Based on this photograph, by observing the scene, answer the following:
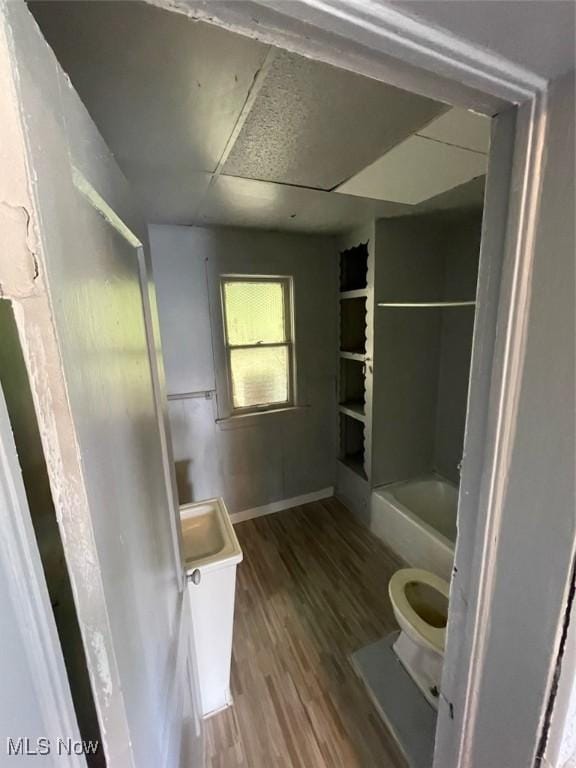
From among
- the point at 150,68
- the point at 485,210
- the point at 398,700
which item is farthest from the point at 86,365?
the point at 398,700

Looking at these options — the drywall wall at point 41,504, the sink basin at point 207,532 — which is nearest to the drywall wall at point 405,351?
the sink basin at point 207,532

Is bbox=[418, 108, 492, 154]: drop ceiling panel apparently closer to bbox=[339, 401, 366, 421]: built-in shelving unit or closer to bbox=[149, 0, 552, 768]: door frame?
bbox=[149, 0, 552, 768]: door frame

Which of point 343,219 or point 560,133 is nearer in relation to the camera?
point 560,133

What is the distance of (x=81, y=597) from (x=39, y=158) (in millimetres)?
440

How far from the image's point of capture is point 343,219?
6.75ft

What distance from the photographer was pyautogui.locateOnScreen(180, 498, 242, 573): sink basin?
4.17 feet

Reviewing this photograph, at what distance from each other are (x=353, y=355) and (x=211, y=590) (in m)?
1.87

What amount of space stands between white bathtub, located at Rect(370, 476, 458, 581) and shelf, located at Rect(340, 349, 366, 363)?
1.03m

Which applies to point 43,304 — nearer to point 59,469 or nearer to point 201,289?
point 59,469

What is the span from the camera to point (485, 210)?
0.52 meters

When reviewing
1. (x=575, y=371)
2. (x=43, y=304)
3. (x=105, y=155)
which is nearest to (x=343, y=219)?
(x=105, y=155)

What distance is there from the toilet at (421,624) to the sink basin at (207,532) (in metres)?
0.86

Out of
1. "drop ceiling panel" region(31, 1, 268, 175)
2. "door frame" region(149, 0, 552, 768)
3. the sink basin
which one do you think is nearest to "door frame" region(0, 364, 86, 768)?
"door frame" region(149, 0, 552, 768)

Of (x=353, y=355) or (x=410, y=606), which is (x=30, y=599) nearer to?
(x=410, y=606)
